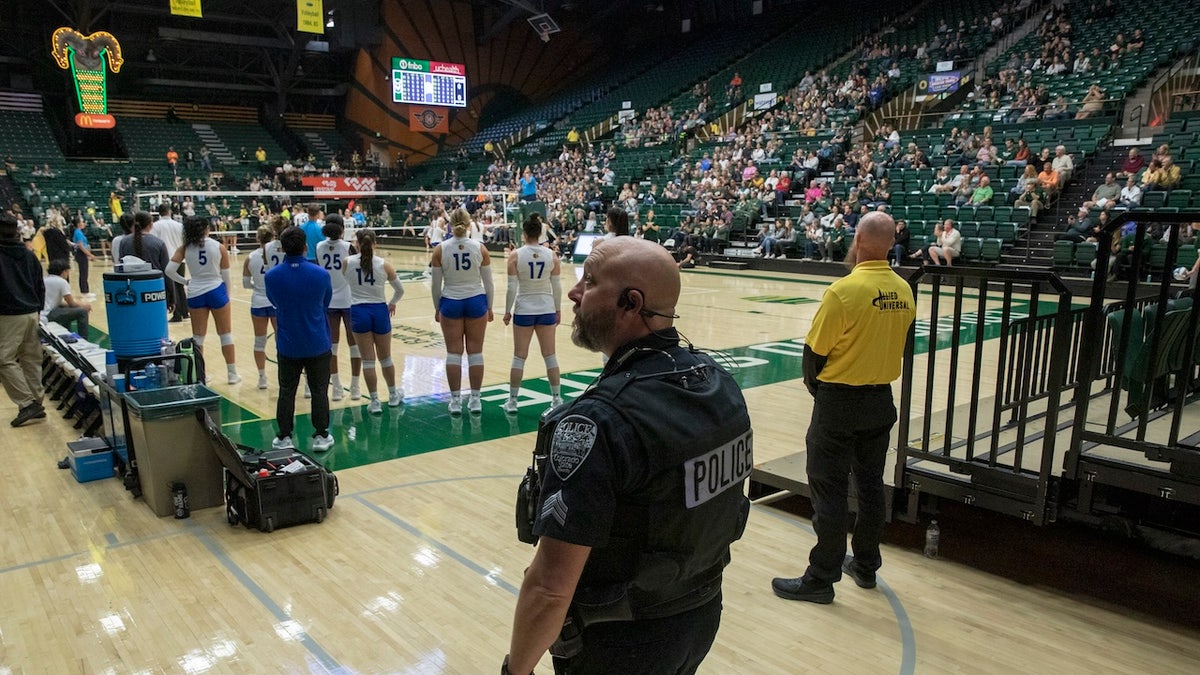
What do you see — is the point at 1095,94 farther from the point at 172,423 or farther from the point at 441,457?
the point at 172,423

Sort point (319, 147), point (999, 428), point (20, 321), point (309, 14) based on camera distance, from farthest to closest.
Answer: point (319, 147), point (309, 14), point (20, 321), point (999, 428)

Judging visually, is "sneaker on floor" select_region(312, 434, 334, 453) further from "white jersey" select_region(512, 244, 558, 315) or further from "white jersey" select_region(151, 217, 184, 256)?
"white jersey" select_region(151, 217, 184, 256)

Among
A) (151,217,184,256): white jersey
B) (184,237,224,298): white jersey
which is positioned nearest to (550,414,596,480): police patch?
(184,237,224,298): white jersey

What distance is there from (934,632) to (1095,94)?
17825 mm

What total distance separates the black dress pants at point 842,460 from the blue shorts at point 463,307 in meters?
3.62

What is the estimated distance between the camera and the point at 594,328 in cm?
177

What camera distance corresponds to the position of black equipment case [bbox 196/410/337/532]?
14.7 feet

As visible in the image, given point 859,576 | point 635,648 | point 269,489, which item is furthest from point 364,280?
point 635,648

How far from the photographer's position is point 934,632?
3492mm

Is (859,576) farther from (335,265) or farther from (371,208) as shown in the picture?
(371,208)

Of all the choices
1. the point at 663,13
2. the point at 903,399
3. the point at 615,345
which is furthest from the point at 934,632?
the point at 663,13

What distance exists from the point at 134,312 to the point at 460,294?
2376 mm

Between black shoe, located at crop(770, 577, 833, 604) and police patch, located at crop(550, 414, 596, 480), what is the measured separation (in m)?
2.55

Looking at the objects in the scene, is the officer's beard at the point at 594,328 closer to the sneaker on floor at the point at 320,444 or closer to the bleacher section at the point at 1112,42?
the sneaker on floor at the point at 320,444
